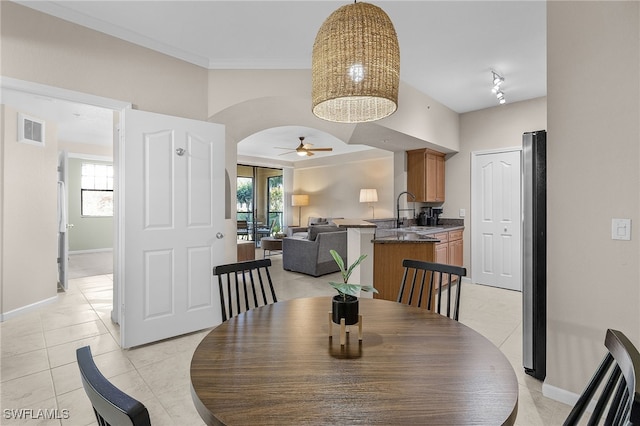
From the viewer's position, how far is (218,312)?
3.21m

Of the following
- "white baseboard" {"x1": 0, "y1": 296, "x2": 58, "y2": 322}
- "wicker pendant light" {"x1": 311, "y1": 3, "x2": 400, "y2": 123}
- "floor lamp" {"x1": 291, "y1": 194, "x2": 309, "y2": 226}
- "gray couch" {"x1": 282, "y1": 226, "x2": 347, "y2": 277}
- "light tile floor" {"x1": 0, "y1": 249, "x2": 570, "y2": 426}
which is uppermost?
"wicker pendant light" {"x1": 311, "y1": 3, "x2": 400, "y2": 123}

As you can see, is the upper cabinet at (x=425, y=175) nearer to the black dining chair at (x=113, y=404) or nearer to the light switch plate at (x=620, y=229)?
the light switch plate at (x=620, y=229)

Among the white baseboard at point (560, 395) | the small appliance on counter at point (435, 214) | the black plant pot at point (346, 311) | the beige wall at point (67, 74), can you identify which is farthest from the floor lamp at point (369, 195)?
the black plant pot at point (346, 311)

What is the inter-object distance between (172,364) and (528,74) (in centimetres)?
463

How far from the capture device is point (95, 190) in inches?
314

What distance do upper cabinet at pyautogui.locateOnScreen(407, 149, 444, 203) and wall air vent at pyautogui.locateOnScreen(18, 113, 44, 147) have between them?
5048 mm

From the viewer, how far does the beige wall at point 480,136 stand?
439 cm

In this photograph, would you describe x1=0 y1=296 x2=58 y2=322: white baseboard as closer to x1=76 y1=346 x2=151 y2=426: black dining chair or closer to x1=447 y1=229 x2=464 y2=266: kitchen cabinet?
x1=76 y1=346 x2=151 y2=426: black dining chair

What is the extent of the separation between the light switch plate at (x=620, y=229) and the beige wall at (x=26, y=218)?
5345 millimetres

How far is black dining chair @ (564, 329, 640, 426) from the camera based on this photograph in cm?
64

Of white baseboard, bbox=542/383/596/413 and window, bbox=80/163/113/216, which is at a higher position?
window, bbox=80/163/113/216

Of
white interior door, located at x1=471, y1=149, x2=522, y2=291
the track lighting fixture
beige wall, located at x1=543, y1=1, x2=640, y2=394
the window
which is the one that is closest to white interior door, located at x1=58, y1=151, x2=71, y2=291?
the window

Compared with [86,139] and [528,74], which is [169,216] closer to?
[528,74]

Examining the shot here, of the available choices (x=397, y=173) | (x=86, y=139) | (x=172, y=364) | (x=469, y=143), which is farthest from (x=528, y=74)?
(x=86, y=139)
